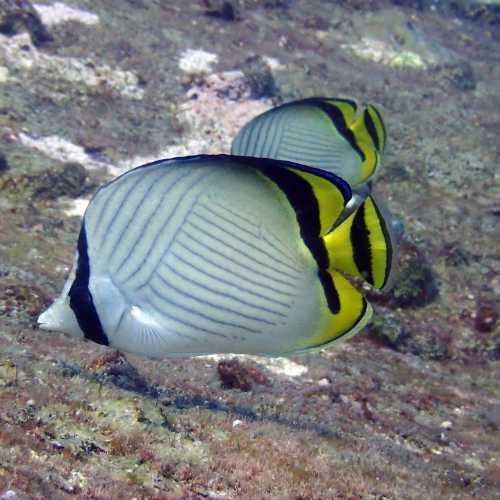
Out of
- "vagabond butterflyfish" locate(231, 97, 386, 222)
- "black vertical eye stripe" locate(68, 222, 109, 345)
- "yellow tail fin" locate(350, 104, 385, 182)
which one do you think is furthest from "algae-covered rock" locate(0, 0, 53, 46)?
"black vertical eye stripe" locate(68, 222, 109, 345)

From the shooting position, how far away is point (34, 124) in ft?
25.2

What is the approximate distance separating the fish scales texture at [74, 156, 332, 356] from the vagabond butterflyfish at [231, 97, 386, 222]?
5.11 ft

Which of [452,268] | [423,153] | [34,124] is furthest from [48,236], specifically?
[423,153]

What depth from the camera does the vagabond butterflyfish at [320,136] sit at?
10.4 ft

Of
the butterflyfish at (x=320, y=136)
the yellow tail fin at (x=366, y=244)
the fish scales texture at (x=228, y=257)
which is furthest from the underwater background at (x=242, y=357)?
the butterflyfish at (x=320, y=136)

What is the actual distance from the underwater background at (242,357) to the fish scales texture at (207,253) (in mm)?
913

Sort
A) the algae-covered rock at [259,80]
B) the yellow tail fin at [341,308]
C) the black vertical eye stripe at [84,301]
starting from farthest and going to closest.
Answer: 1. the algae-covered rock at [259,80]
2. the black vertical eye stripe at [84,301]
3. the yellow tail fin at [341,308]

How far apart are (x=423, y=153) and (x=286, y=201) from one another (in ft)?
26.0

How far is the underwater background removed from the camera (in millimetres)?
2635

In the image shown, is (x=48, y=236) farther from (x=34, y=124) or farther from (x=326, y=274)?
(x=326, y=274)

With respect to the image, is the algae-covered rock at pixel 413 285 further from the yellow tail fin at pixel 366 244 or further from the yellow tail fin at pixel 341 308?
the yellow tail fin at pixel 366 244

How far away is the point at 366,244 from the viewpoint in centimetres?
154

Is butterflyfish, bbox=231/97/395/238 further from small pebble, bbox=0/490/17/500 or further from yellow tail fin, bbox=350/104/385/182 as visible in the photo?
small pebble, bbox=0/490/17/500

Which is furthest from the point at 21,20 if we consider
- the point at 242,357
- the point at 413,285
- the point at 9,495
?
the point at 9,495
